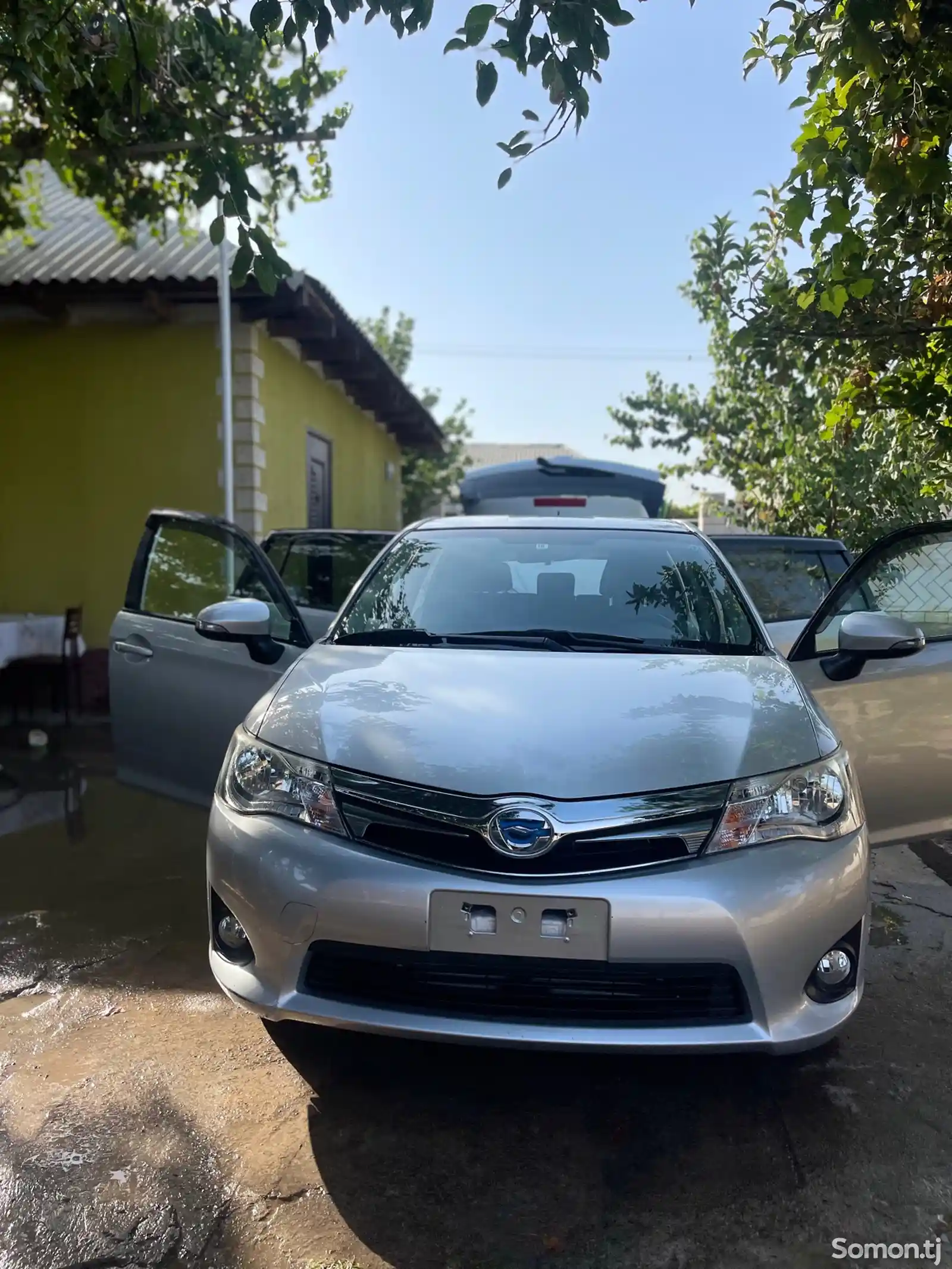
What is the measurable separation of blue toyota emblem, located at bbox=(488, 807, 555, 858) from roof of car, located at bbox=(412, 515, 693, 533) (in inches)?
69.9

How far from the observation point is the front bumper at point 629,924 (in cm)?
211

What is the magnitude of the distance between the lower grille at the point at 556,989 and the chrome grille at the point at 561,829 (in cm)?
20

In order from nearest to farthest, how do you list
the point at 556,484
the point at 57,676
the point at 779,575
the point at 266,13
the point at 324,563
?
the point at 266,13 < the point at 779,575 < the point at 324,563 < the point at 556,484 < the point at 57,676

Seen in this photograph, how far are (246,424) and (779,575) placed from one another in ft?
16.8

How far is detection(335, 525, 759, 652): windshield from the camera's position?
126 inches

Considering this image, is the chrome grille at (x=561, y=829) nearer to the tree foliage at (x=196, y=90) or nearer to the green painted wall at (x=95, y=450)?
the tree foliage at (x=196, y=90)

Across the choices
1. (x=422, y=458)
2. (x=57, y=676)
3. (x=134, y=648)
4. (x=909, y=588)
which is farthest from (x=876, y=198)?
(x=422, y=458)

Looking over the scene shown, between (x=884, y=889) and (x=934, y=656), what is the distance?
131 cm

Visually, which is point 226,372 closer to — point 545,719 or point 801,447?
point 801,447

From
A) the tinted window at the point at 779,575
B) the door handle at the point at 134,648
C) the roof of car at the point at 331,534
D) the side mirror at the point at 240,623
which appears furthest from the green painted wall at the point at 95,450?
the side mirror at the point at 240,623

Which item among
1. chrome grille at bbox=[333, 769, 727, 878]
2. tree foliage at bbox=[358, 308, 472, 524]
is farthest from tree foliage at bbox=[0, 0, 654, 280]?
tree foliage at bbox=[358, 308, 472, 524]

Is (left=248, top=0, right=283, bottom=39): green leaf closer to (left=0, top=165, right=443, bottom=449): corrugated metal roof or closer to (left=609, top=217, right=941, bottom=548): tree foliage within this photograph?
(left=609, top=217, right=941, bottom=548): tree foliage

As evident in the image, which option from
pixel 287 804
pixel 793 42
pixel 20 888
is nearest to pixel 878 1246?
pixel 287 804

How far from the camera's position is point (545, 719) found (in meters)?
2.44
